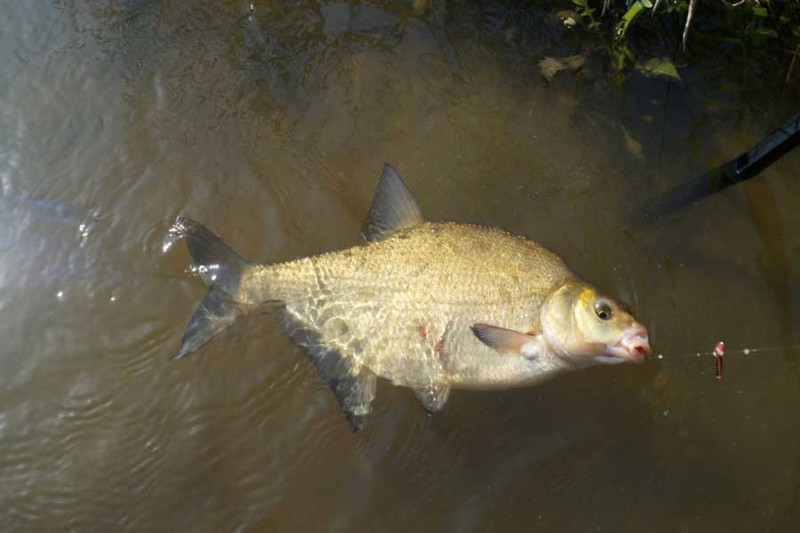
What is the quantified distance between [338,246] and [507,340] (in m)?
1.08

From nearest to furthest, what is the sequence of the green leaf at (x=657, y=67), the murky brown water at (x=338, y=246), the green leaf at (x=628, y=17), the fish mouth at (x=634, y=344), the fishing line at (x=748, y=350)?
the fish mouth at (x=634, y=344), the murky brown water at (x=338, y=246), the fishing line at (x=748, y=350), the green leaf at (x=628, y=17), the green leaf at (x=657, y=67)

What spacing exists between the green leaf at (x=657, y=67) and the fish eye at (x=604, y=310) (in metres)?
1.85

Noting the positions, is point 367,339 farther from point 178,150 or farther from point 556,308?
point 178,150

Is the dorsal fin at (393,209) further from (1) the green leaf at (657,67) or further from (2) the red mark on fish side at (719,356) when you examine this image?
(1) the green leaf at (657,67)

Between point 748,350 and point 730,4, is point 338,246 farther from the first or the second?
point 730,4

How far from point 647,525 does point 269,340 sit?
6.31 ft

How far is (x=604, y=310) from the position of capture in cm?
275

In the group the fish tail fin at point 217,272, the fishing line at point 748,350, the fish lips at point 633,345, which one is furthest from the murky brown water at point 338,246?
the fish lips at point 633,345

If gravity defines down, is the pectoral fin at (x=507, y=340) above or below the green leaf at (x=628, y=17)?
below

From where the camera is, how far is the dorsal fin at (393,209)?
3.01 metres

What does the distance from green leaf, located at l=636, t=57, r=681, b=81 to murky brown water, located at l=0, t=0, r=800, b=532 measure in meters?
0.08

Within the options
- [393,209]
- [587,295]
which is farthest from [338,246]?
[587,295]

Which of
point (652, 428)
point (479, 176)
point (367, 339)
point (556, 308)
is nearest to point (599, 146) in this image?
point (479, 176)

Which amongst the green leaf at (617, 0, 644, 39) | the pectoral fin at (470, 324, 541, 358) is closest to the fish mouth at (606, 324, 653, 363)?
the pectoral fin at (470, 324, 541, 358)
